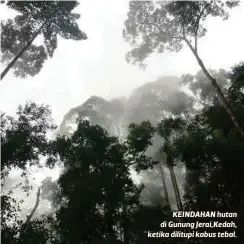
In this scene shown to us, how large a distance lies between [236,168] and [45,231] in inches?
545

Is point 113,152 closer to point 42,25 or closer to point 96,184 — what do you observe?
point 96,184

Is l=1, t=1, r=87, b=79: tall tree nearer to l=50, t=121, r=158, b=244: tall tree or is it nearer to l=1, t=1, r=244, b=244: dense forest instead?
l=1, t=1, r=244, b=244: dense forest

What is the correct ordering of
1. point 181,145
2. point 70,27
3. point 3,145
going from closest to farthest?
1. point 3,145
2. point 70,27
3. point 181,145

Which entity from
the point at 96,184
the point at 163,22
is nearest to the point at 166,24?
the point at 163,22

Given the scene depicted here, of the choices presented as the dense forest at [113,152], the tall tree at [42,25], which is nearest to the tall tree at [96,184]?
the dense forest at [113,152]

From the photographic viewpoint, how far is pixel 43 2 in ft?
59.8

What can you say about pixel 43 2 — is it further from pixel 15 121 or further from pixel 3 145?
pixel 3 145

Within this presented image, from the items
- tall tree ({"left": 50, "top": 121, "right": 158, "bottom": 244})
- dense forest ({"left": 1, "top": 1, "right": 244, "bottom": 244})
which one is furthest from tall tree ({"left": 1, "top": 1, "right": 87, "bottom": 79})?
tall tree ({"left": 50, "top": 121, "right": 158, "bottom": 244})

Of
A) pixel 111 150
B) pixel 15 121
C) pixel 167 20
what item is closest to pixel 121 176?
pixel 111 150

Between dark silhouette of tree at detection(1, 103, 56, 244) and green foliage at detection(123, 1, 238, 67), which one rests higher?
green foliage at detection(123, 1, 238, 67)

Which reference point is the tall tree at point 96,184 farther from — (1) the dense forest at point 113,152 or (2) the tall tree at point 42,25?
(2) the tall tree at point 42,25

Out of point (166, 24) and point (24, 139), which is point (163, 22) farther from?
point (24, 139)

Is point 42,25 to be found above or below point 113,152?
above

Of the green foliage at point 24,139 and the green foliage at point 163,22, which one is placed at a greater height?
the green foliage at point 163,22
